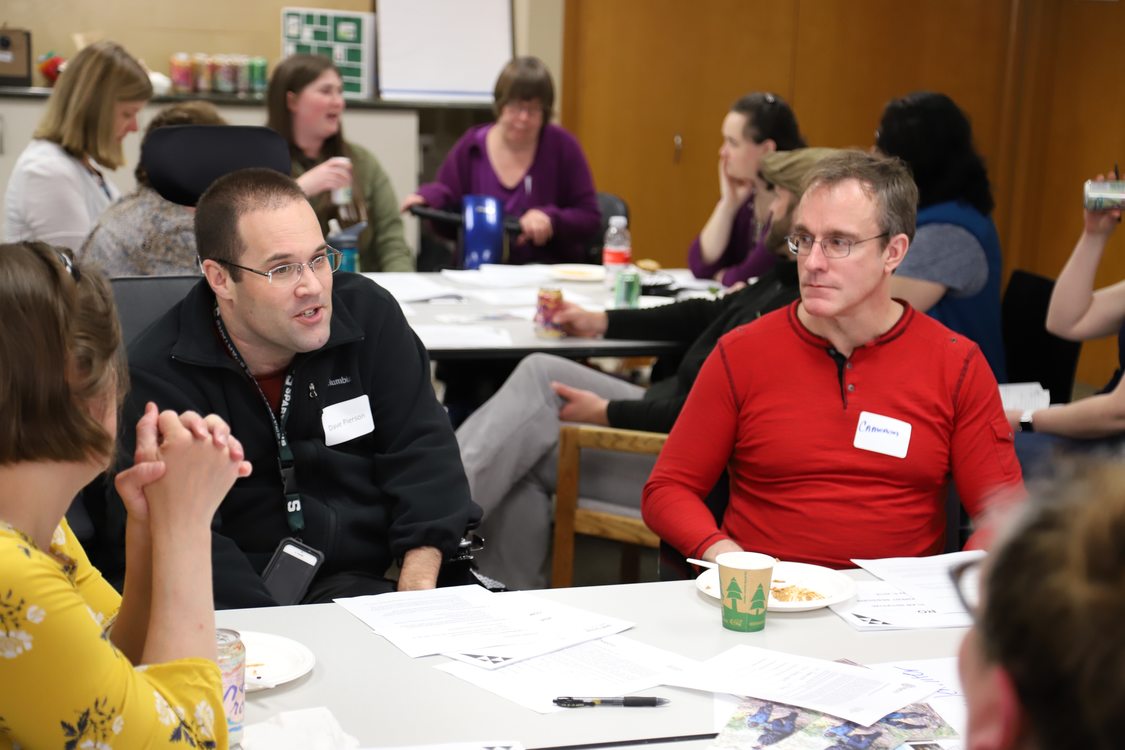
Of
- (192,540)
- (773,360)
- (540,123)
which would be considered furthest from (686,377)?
(540,123)

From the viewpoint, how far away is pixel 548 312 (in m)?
3.71

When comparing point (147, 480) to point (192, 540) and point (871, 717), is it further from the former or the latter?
point (871, 717)

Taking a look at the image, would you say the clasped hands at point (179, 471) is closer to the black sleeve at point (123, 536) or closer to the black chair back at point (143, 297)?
the black sleeve at point (123, 536)

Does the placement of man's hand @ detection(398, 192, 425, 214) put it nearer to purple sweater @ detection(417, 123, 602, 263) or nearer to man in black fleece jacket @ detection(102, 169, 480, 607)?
purple sweater @ detection(417, 123, 602, 263)

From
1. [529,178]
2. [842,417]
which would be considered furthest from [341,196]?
[842,417]

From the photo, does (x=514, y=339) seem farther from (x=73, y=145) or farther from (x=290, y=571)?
(x=73, y=145)

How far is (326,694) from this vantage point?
1539 mm

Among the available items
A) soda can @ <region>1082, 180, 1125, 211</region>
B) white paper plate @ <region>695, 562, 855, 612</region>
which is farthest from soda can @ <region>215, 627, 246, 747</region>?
soda can @ <region>1082, 180, 1125, 211</region>

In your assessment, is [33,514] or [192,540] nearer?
[33,514]

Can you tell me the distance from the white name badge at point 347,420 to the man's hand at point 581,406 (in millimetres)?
1045

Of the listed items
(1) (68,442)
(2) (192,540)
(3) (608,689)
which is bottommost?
(3) (608,689)

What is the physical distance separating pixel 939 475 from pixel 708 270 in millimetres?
2584

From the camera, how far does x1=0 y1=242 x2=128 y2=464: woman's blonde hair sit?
51.0 inches

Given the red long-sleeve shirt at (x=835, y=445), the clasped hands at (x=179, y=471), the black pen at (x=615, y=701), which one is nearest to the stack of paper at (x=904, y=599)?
the red long-sleeve shirt at (x=835, y=445)
